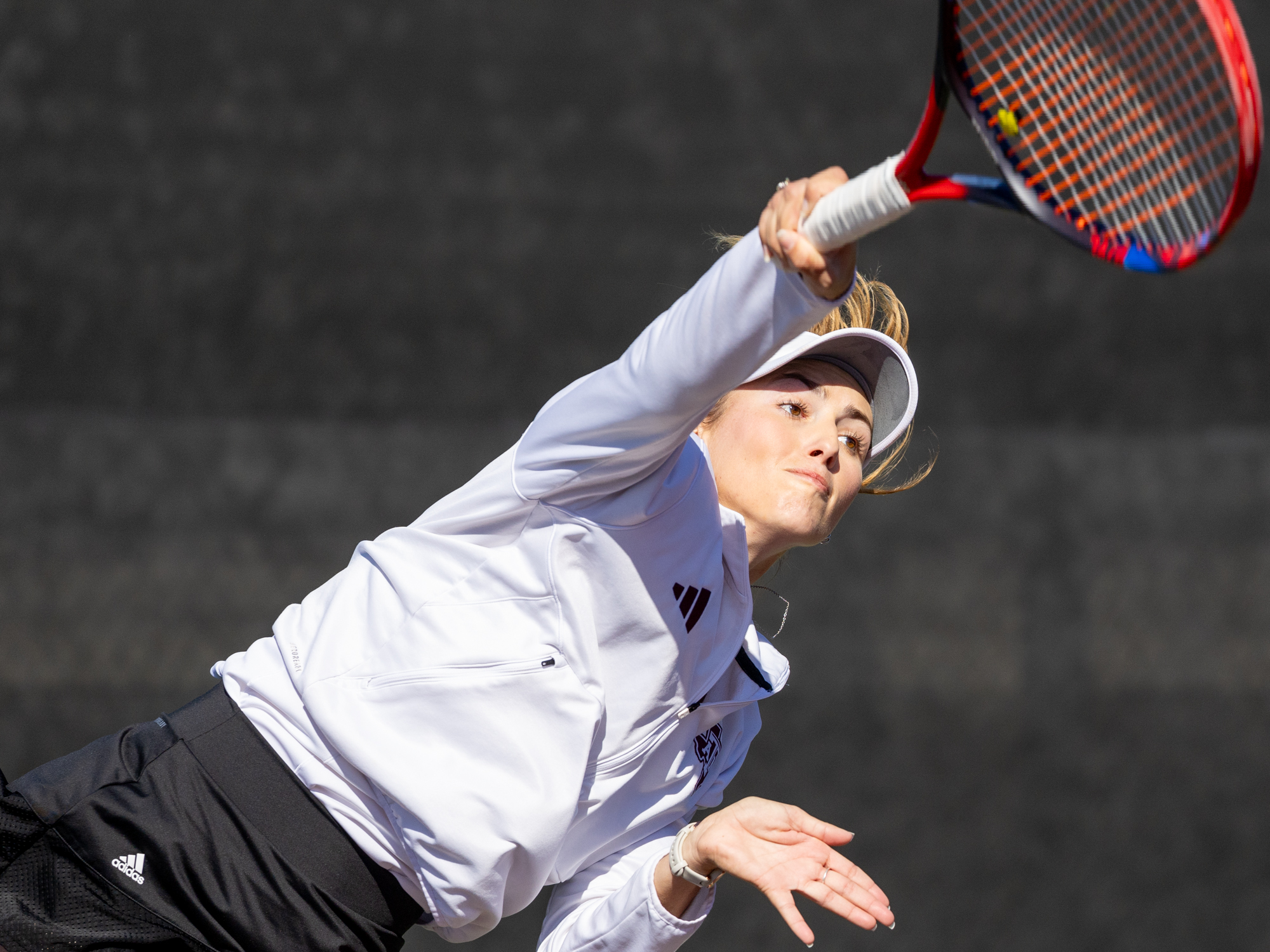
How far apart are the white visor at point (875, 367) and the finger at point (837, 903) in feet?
1.54

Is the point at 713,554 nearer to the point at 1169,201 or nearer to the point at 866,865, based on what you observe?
the point at 1169,201

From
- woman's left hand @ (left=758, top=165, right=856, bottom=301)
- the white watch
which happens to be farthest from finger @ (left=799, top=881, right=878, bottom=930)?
woman's left hand @ (left=758, top=165, right=856, bottom=301)

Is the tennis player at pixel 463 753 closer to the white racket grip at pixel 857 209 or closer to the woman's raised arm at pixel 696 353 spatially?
the woman's raised arm at pixel 696 353

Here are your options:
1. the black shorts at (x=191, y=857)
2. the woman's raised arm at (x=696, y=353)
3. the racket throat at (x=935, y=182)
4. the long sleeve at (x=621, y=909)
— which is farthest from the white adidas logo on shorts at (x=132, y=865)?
the racket throat at (x=935, y=182)

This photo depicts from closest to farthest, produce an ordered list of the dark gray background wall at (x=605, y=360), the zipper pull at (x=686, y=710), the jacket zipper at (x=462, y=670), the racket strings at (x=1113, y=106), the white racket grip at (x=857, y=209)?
1. the white racket grip at (x=857, y=209)
2. the racket strings at (x=1113, y=106)
3. the jacket zipper at (x=462, y=670)
4. the zipper pull at (x=686, y=710)
5. the dark gray background wall at (x=605, y=360)

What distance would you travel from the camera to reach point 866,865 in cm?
261

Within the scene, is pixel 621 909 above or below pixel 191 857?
below

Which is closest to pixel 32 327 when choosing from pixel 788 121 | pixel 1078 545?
pixel 788 121

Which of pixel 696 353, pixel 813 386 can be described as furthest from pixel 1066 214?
pixel 813 386

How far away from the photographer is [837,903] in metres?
0.94

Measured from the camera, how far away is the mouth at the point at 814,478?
1.14 meters

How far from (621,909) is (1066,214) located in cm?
67

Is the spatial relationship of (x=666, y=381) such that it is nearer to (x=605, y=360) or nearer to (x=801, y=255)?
(x=801, y=255)

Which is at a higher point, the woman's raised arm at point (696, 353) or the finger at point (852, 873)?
the woman's raised arm at point (696, 353)
